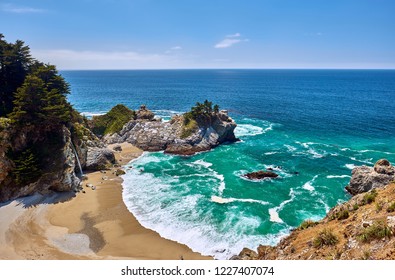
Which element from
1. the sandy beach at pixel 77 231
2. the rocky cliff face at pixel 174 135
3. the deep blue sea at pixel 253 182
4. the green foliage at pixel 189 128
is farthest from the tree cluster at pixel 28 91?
the green foliage at pixel 189 128

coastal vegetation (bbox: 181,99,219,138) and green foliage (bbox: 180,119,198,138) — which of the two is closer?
green foliage (bbox: 180,119,198,138)

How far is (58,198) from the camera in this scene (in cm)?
3944

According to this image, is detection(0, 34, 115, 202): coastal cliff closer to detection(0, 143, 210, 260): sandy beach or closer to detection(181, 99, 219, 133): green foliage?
detection(0, 143, 210, 260): sandy beach

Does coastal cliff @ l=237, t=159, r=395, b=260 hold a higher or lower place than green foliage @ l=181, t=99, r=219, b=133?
lower

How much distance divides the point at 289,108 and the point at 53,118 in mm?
99857

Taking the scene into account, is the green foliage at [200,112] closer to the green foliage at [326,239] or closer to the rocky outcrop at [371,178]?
the rocky outcrop at [371,178]

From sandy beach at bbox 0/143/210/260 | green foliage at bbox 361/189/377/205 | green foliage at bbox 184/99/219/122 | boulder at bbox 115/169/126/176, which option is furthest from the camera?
green foliage at bbox 184/99/219/122

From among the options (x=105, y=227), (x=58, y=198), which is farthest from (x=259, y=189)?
(x=58, y=198)

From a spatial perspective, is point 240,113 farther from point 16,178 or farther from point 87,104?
point 16,178

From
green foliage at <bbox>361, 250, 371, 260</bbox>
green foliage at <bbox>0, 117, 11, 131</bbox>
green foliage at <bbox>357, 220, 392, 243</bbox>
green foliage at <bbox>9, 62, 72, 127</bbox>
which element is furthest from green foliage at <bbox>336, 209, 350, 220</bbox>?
green foliage at <bbox>0, 117, 11, 131</bbox>

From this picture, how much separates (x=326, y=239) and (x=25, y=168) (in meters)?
38.5

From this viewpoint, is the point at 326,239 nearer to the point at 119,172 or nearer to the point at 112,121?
the point at 119,172

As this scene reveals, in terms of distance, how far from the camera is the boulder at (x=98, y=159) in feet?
170

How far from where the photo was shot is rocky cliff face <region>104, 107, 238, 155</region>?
6656 cm
